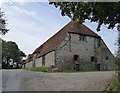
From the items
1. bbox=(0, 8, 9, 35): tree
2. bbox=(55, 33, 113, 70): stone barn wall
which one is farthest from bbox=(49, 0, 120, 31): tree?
bbox=(55, 33, 113, 70): stone barn wall

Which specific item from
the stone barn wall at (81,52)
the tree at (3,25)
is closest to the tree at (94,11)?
the tree at (3,25)

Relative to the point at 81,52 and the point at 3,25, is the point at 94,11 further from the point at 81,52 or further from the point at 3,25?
the point at 81,52

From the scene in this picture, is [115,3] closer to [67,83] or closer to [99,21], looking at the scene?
[99,21]

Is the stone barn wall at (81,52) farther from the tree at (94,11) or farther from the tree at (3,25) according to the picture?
the tree at (94,11)

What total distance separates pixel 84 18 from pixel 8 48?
7218cm

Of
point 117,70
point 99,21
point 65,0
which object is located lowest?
point 117,70

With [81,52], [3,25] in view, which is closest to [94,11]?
[3,25]

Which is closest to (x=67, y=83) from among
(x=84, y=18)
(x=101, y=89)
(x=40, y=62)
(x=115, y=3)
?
(x=101, y=89)

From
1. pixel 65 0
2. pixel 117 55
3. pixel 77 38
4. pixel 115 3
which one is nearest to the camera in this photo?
pixel 117 55

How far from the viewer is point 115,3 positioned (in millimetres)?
13523

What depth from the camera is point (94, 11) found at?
1488 centimetres

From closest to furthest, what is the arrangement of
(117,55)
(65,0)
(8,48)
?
(117,55) → (65,0) → (8,48)

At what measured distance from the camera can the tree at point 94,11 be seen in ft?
45.4

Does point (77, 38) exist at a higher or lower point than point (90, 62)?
higher
